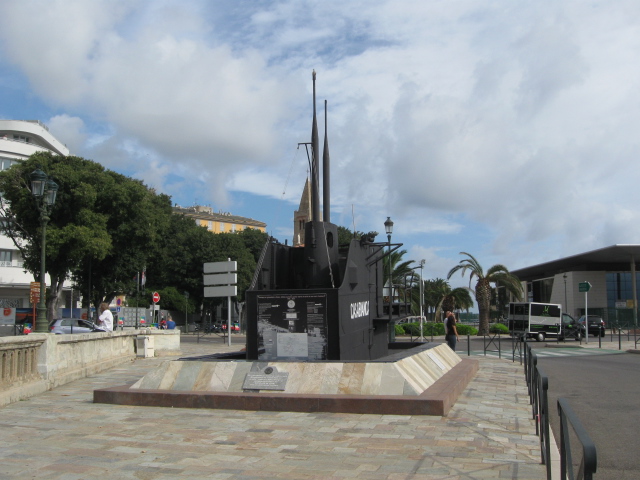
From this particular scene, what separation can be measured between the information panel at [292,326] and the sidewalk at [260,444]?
1.34 meters

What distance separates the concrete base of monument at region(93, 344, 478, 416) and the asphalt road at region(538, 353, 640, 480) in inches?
77.7

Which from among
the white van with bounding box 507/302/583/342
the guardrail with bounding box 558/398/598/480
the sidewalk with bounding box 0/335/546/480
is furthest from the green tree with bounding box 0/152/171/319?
the guardrail with bounding box 558/398/598/480

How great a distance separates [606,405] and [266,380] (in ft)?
19.6

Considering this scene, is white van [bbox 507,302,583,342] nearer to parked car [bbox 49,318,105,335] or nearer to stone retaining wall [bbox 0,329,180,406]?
parked car [bbox 49,318,105,335]

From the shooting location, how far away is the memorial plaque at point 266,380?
28.9ft

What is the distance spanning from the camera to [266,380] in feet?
29.2

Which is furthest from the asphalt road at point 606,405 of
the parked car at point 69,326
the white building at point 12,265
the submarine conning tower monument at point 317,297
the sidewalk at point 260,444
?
the white building at point 12,265

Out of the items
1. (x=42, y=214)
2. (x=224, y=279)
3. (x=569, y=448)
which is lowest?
(x=569, y=448)

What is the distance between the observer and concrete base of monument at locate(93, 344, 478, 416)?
8156 mm

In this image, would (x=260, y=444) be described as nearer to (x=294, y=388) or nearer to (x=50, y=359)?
(x=294, y=388)

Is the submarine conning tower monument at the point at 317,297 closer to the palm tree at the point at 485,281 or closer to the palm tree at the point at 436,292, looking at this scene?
the palm tree at the point at 485,281

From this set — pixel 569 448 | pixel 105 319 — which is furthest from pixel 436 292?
pixel 569 448

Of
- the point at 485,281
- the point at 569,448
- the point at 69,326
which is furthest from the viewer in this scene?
the point at 485,281

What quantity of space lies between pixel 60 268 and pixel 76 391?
25.6 meters
